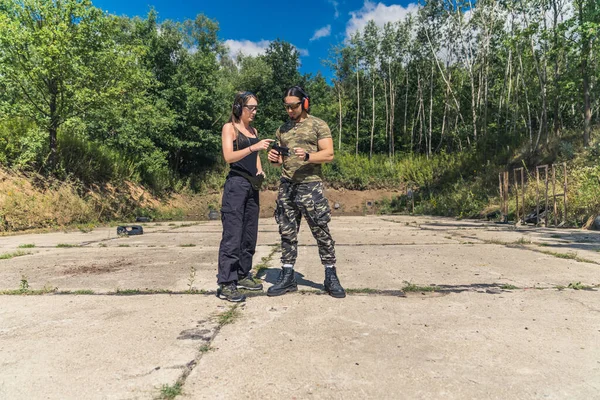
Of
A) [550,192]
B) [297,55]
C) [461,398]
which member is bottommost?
[461,398]

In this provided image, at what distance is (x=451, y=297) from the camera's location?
2557mm

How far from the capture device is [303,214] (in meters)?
2.87

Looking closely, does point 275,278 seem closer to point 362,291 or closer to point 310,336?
point 362,291

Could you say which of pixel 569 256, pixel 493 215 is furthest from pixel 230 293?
pixel 493 215

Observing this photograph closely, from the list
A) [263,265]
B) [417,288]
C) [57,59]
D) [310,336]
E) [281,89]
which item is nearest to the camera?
[310,336]

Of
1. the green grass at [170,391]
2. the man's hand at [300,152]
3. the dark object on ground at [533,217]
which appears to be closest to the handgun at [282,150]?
the man's hand at [300,152]

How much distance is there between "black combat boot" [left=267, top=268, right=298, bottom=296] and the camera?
267 cm

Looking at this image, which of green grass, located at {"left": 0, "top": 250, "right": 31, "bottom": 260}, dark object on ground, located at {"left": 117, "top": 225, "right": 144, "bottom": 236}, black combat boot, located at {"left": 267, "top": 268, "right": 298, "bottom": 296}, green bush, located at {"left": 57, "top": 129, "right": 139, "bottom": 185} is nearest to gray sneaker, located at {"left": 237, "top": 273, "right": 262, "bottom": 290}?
black combat boot, located at {"left": 267, "top": 268, "right": 298, "bottom": 296}

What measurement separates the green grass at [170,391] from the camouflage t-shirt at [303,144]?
1.76 meters

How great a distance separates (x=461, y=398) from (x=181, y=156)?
2151 centimetres

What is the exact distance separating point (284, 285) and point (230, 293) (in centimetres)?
43

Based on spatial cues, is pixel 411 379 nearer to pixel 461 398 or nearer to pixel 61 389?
Answer: pixel 461 398

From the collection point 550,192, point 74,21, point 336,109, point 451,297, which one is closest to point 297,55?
point 336,109

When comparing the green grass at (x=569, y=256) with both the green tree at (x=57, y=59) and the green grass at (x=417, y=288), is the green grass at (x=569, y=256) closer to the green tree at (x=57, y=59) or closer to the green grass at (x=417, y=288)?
the green grass at (x=417, y=288)
